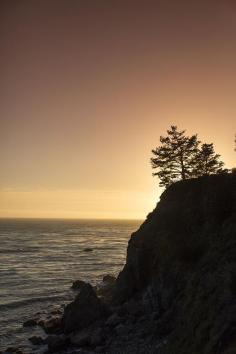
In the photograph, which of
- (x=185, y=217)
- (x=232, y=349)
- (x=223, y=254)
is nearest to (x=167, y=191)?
(x=185, y=217)

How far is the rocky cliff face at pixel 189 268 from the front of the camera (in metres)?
24.4

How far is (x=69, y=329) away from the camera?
121ft

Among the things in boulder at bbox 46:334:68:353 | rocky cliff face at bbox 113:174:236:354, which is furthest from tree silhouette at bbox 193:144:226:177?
boulder at bbox 46:334:68:353

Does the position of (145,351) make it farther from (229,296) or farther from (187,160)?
(187,160)

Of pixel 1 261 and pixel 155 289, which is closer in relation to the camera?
pixel 155 289

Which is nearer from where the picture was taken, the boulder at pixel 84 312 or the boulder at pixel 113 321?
the boulder at pixel 113 321

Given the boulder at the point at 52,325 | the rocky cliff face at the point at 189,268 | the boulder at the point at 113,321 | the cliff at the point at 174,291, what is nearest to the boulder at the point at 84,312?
the cliff at the point at 174,291

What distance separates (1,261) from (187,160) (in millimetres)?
54876

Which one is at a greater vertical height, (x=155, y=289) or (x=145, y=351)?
(x=155, y=289)

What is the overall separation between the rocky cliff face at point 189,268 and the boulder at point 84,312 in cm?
363

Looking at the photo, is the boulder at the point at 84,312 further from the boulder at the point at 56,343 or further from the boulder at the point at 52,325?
the boulder at the point at 56,343

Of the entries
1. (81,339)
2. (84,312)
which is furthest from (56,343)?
(84,312)

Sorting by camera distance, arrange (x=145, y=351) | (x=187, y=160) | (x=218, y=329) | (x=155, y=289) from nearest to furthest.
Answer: (x=218, y=329), (x=145, y=351), (x=155, y=289), (x=187, y=160)

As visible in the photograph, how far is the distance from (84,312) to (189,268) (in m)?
10.5
